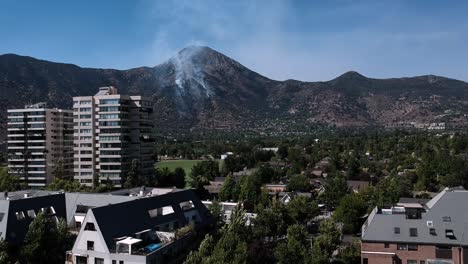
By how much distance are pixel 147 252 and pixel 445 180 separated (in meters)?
68.0

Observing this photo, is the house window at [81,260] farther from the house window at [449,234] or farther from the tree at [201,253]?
the house window at [449,234]

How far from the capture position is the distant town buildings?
36.5 meters

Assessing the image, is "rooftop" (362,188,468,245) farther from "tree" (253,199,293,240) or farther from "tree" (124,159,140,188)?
"tree" (124,159,140,188)

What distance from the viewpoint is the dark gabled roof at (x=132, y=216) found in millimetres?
37062

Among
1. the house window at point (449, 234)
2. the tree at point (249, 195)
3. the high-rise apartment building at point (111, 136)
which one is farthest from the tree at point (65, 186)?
the house window at point (449, 234)

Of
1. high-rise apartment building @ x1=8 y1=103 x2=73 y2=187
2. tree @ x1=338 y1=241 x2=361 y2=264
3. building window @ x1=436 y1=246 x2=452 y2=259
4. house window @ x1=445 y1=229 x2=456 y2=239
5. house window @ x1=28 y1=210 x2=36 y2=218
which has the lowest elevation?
tree @ x1=338 y1=241 x2=361 y2=264

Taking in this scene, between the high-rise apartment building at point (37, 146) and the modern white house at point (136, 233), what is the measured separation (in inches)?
2043

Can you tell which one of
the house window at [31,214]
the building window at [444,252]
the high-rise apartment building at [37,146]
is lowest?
the building window at [444,252]

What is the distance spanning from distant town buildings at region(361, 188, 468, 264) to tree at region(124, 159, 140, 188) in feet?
165

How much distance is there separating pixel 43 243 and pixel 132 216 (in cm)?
702

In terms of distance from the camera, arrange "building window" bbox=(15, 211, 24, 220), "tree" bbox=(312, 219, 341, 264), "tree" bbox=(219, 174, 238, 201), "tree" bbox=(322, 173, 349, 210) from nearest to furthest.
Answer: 1. "tree" bbox=(312, 219, 341, 264)
2. "building window" bbox=(15, 211, 24, 220)
3. "tree" bbox=(322, 173, 349, 210)
4. "tree" bbox=(219, 174, 238, 201)

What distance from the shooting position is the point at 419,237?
37.2 meters

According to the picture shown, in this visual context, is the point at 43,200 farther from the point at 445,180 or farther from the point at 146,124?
the point at 445,180

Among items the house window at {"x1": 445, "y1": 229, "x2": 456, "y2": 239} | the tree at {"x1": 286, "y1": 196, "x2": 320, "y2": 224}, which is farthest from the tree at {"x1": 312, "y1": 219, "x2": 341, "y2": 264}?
the tree at {"x1": 286, "y1": 196, "x2": 320, "y2": 224}
